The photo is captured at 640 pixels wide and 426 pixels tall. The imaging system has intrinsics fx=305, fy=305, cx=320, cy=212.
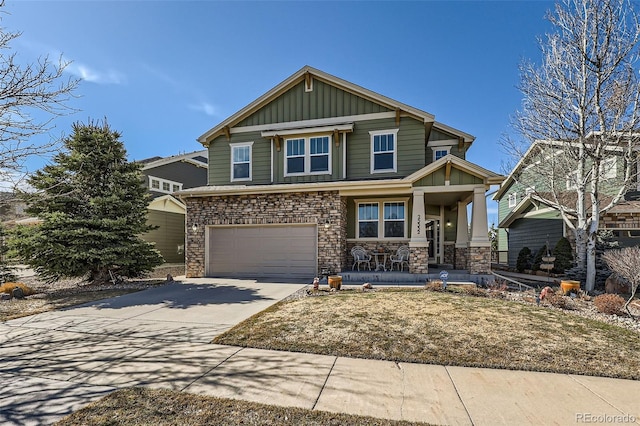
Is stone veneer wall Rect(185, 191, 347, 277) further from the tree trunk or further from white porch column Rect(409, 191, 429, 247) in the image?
the tree trunk

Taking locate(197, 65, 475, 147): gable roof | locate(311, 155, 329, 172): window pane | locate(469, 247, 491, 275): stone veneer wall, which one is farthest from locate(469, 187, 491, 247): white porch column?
locate(311, 155, 329, 172): window pane

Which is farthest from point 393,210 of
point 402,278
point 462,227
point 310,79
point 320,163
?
point 310,79

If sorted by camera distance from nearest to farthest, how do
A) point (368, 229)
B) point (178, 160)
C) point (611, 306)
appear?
point (611, 306), point (368, 229), point (178, 160)

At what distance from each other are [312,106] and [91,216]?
906 cm

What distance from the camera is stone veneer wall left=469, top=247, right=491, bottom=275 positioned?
987 cm

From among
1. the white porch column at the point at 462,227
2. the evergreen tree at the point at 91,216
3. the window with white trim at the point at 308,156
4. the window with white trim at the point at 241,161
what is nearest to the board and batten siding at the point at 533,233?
the white porch column at the point at 462,227

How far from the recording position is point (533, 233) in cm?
1563

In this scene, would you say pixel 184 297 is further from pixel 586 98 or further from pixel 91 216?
pixel 586 98

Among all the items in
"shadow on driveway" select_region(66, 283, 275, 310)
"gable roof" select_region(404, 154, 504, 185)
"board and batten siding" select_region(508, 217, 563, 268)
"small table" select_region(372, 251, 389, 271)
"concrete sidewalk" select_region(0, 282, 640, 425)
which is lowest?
"shadow on driveway" select_region(66, 283, 275, 310)

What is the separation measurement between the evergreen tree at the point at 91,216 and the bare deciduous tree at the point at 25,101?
446 cm

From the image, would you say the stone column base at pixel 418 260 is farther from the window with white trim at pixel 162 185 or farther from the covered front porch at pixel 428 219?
the window with white trim at pixel 162 185

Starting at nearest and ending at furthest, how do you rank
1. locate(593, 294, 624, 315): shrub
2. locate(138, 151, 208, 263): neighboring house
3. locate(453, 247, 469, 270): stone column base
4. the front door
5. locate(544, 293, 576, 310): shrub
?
locate(593, 294, 624, 315): shrub
locate(544, 293, 576, 310): shrub
locate(453, 247, 469, 270): stone column base
the front door
locate(138, 151, 208, 263): neighboring house

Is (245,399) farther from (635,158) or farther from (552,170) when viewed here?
(635,158)

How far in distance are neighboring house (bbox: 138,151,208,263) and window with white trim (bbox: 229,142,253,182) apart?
16.4 ft
